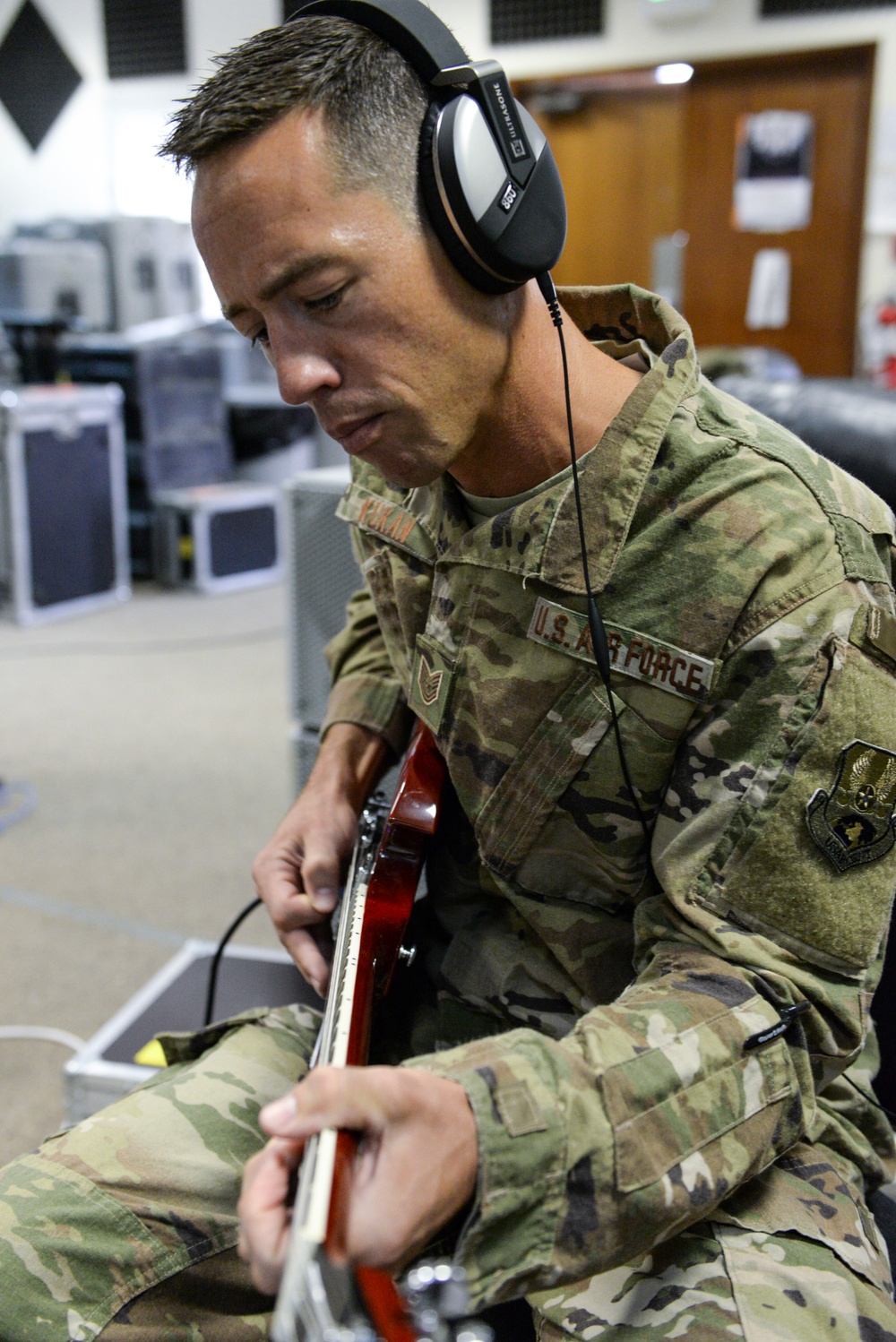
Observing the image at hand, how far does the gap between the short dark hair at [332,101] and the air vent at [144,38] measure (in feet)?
18.5

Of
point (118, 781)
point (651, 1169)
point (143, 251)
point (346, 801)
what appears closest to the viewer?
point (651, 1169)

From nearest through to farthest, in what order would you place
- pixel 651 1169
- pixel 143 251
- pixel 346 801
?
1. pixel 651 1169
2. pixel 346 801
3. pixel 143 251

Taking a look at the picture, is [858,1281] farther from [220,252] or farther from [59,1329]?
[220,252]

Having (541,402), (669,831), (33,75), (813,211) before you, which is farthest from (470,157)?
(33,75)

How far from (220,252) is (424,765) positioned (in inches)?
15.5

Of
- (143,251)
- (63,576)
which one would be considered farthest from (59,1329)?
(143,251)

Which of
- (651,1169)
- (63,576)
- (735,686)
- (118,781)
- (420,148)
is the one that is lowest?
(118,781)

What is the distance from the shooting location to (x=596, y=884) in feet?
2.62

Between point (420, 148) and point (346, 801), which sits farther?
point (346, 801)

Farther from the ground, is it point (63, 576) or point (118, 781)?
point (63, 576)

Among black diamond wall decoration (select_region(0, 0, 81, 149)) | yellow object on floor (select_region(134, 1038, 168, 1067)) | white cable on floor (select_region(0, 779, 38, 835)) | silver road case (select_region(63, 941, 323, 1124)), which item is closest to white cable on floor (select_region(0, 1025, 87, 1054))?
silver road case (select_region(63, 941, 323, 1124))

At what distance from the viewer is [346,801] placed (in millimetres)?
993

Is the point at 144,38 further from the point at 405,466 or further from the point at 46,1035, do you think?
the point at 405,466

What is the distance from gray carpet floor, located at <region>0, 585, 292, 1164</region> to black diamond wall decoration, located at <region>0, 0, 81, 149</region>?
354cm
